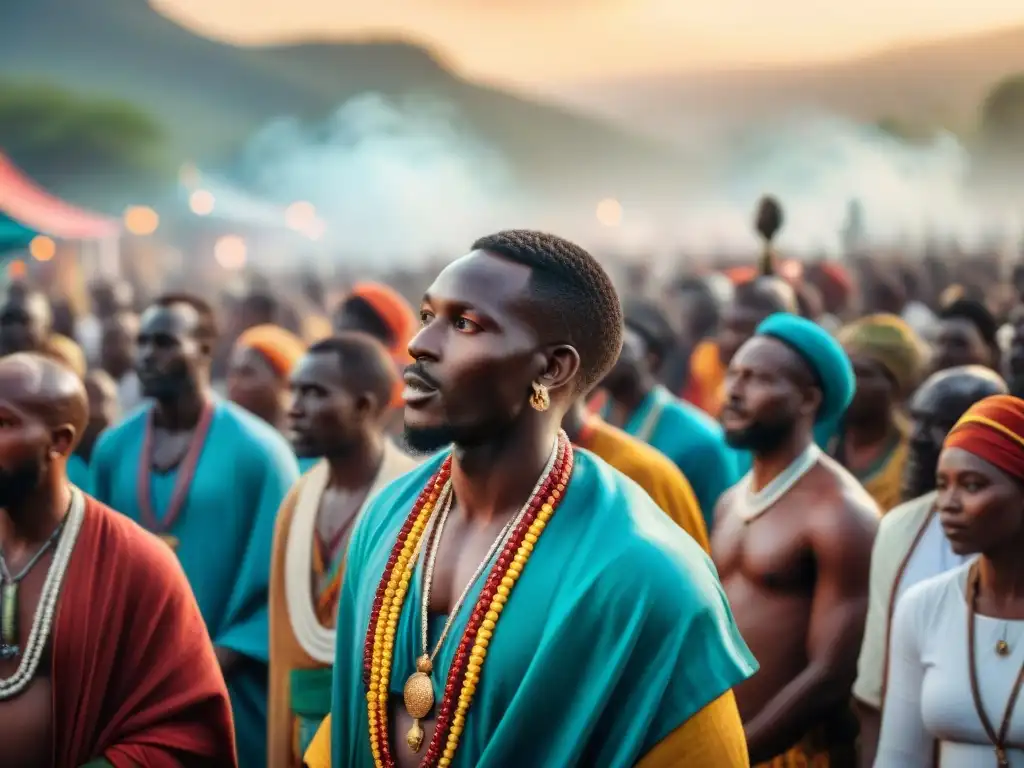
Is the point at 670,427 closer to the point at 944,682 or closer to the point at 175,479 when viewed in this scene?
the point at 175,479

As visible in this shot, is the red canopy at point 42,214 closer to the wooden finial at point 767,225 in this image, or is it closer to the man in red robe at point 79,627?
the wooden finial at point 767,225

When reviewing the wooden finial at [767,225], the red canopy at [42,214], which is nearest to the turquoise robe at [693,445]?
the wooden finial at [767,225]

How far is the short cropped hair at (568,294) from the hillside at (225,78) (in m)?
33.9

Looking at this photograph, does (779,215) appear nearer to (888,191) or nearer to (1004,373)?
(1004,373)

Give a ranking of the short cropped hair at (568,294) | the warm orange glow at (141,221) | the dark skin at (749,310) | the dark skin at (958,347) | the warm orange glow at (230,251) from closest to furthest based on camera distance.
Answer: the short cropped hair at (568,294) → the dark skin at (958,347) → the dark skin at (749,310) → the warm orange glow at (141,221) → the warm orange glow at (230,251)

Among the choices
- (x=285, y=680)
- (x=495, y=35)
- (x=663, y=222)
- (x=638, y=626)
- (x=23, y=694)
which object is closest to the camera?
(x=638, y=626)

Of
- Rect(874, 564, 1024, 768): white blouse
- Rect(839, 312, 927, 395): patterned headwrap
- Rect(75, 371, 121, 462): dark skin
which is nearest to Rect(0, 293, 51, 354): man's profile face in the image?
Rect(75, 371, 121, 462): dark skin

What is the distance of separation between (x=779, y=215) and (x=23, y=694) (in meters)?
7.63

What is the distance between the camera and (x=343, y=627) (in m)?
3.30

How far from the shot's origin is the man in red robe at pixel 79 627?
374 cm

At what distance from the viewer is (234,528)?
633 centimetres

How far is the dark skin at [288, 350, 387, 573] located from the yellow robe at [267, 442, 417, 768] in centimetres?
8

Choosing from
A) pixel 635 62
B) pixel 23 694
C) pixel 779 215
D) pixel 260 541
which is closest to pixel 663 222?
pixel 635 62

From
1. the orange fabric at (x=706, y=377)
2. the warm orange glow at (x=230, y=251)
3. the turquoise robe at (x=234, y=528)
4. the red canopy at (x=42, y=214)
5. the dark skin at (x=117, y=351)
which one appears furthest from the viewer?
the warm orange glow at (x=230, y=251)
